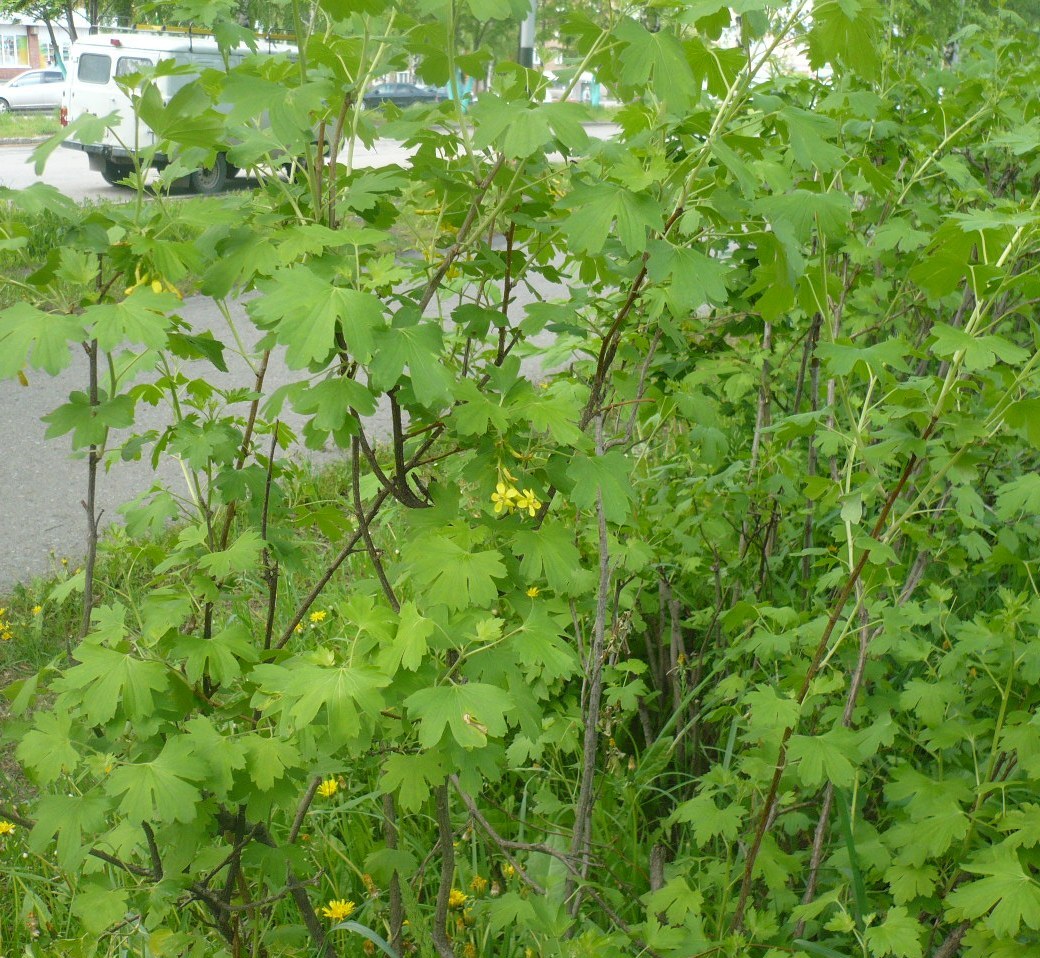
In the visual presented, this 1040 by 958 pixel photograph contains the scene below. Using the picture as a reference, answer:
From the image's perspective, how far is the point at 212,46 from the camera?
53.9 ft

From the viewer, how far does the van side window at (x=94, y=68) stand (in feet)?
48.7

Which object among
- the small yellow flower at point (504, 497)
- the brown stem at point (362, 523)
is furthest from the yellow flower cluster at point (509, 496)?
the brown stem at point (362, 523)

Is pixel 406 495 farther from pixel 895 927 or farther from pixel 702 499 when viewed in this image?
pixel 702 499

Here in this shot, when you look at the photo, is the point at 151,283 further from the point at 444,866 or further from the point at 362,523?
the point at 444,866

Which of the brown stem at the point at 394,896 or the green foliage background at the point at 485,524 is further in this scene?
the brown stem at the point at 394,896

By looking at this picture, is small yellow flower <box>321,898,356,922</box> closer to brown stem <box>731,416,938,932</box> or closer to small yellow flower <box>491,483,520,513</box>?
brown stem <box>731,416,938,932</box>

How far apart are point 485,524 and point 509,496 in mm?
130

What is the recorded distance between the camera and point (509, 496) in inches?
61.3

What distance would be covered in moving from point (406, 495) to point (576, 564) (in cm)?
33

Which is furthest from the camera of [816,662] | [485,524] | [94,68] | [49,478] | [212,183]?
[94,68]

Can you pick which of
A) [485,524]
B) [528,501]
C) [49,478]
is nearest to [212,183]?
[49,478]

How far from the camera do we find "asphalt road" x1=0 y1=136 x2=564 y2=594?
4.14 meters

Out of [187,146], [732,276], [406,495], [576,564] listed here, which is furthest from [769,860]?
[187,146]

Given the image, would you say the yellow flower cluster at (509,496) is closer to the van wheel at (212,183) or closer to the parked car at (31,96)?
the van wheel at (212,183)
